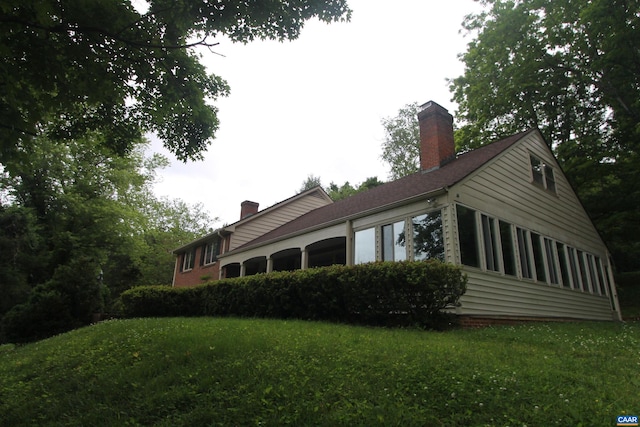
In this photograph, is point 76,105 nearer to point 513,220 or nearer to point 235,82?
point 235,82

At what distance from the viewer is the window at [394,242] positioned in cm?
1043

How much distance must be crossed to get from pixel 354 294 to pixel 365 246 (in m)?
3.00

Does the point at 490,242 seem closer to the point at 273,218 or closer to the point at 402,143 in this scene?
the point at 273,218

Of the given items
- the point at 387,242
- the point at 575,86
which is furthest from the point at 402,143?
the point at 387,242

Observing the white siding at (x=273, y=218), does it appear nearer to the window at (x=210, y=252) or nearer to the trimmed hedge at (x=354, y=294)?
the window at (x=210, y=252)

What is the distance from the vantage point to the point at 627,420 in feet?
10.5

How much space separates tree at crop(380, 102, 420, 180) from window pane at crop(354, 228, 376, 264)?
21252 millimetres

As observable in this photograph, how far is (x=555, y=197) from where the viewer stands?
14141 millimetres

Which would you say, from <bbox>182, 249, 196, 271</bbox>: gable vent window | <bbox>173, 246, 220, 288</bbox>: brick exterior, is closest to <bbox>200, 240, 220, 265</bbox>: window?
<bbox>173, 246, 220, 288</bbox>: brick exterior

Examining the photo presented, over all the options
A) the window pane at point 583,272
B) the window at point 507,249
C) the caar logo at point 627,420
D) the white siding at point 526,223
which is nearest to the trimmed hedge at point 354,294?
the white siding at point 526,223

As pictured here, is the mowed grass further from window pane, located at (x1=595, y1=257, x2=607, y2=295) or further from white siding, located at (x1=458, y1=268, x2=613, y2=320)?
window pane, located at (x1=595, y1=257, x2=607, y2=295)

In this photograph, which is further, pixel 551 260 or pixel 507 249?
pixel 551 260

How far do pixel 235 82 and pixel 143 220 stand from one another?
24142mm

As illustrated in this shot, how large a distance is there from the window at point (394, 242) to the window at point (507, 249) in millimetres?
2859
